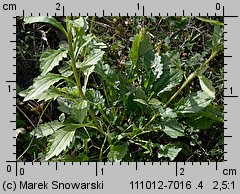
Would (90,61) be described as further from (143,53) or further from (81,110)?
(143,53)

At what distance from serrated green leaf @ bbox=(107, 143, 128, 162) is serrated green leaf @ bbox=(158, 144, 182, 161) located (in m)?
0.19

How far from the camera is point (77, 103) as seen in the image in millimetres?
2219

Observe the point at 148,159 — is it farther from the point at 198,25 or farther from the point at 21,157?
the point at 198,25

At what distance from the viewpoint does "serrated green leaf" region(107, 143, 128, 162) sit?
246cm

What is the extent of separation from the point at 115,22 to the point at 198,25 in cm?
53

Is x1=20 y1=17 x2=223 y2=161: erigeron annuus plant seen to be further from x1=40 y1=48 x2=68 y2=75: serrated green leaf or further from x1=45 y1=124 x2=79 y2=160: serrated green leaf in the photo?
x1=40 y1=48 x2=68 y2=75: serrated green leaf

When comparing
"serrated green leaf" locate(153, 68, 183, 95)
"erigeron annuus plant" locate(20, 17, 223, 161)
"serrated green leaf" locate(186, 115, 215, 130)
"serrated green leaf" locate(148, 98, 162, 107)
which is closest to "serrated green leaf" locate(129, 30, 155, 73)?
"erigeron annuus plant" locate(20, 17, 223, 161)

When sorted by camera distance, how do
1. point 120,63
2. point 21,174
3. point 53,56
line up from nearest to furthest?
1. point 53,56
2. point 21,174
3. point 120,63

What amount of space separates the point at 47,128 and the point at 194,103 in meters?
0.79

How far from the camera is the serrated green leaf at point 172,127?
2471 mm

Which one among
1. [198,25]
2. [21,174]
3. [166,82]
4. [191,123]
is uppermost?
[198,25]

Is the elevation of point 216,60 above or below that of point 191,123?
above

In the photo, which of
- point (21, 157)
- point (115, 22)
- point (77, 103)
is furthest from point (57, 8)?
point (21, 157)

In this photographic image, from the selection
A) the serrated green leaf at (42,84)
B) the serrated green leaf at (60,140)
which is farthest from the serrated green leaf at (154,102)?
the serrated green leaf at (42,84)
